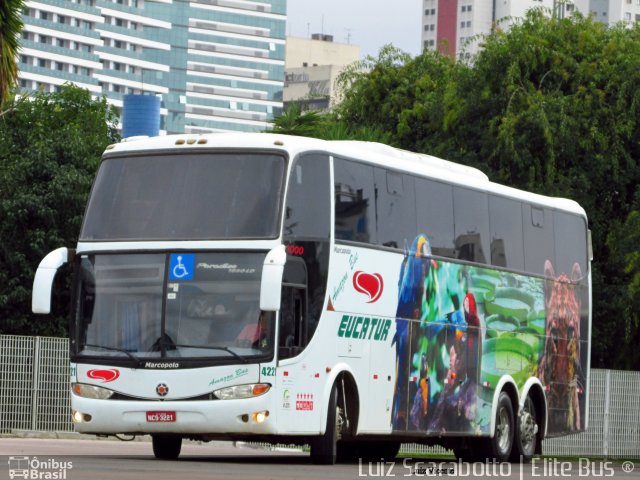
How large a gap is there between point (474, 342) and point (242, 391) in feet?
18.6

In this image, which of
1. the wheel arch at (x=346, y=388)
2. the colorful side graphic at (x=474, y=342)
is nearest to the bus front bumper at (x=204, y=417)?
the wheel arch at (x=346, y=388)

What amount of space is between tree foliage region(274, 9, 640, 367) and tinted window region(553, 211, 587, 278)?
11412 millimetres

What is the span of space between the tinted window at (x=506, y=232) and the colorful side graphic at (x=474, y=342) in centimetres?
22

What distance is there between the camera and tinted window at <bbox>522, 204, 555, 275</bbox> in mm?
25172

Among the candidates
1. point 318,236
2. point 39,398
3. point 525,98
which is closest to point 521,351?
point 318,236

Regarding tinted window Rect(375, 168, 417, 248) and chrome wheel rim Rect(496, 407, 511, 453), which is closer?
tinted window Rect(375, 168, 417, 248)

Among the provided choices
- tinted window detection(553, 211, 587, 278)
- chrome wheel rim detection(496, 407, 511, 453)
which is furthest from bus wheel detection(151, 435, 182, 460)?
tinted window detection(553, 211, 587, 278)

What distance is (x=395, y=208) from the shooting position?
21266 millimetres

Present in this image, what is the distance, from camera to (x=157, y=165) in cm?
1967

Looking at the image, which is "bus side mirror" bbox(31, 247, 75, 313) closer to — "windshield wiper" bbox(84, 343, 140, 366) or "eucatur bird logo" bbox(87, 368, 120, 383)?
"windshield wiper" bbox(84, 343, 140, 366)

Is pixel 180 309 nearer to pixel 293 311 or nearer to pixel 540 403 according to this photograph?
pixel 293 311

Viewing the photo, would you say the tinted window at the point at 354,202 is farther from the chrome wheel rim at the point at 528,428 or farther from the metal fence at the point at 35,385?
the metal fence at the point at 35,385

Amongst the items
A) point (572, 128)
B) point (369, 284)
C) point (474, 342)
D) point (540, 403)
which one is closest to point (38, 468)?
point (369, 284)

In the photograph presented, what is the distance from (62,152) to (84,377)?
25680 millimetres
